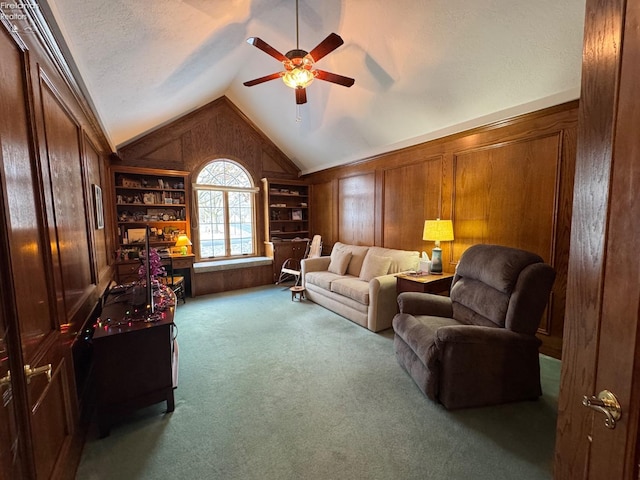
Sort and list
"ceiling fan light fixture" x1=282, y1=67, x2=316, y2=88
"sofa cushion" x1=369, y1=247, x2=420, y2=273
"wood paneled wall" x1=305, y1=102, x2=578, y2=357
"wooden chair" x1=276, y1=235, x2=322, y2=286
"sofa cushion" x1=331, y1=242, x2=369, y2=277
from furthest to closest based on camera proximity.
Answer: "wooden chair" x1=276, y1=235, x2=322, y2=286, "sofa cushion" x1=331, y1=242, x2=369, y2=277, "sofa cushion" x1=369, y1=247, x2=420, y2=273, "wood paneled wall" x1=305, y1=102, x2=578, y2=357, "ceiling fan light fixture" x1=282, y1=67, x2=316, y2=88

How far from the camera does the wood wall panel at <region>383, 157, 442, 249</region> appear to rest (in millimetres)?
3887

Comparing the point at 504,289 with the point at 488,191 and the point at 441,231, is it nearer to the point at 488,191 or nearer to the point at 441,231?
the point at 441,231

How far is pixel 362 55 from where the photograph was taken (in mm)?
3221

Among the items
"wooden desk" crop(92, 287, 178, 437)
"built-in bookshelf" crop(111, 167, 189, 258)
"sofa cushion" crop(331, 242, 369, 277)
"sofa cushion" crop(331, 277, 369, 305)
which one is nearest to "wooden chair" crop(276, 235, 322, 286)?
"sofa cushion" crop(331, 242, 369, 277)

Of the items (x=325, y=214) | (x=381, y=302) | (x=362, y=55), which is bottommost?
(x=381, y=302)

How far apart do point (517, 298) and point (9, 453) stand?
257cm

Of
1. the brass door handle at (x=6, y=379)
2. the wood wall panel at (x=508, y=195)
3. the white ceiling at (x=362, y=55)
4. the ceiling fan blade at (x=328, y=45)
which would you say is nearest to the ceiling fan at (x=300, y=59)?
the ceiling fan blade at (x=328, y=45)

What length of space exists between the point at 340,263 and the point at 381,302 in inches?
51.8

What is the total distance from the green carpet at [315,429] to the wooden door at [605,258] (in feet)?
3.27

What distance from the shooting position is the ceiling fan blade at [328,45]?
2.19 metres

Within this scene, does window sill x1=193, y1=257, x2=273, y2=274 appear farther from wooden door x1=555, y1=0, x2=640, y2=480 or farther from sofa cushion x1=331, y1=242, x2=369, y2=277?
wooden door x1=555, y1=0, x2=640, y2=480

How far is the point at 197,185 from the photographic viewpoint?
5199 millimetres

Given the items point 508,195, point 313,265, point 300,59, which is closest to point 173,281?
point 313,265

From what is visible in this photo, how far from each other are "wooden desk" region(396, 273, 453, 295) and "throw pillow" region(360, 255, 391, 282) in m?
0.40
